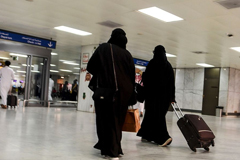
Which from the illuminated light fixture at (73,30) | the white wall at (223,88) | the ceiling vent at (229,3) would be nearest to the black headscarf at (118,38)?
the ceiling vent at (229,3)

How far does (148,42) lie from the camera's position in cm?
1376

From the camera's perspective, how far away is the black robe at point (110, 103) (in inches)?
157

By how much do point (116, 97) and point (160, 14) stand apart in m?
5.58

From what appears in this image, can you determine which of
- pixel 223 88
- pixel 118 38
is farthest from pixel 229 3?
pixel 223 88

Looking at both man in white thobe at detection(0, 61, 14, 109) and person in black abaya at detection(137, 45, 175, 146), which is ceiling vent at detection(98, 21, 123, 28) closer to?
man in white thobe at detection(0, 61, 14, 109)

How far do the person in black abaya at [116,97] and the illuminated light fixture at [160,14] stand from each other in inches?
187

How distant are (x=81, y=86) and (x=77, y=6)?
22.9 feet

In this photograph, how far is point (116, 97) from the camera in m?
4.00

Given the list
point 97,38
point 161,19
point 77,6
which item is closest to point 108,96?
point 77,6

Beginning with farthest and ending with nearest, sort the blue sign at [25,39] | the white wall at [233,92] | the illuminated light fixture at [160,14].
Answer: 1. the white wall at [233,92]
2. the blue sign at [25,39]
3. the illuminated light fixture at [160,14]

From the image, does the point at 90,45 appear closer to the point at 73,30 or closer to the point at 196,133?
the point at 73,30

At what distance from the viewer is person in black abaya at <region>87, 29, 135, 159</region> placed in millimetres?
3990

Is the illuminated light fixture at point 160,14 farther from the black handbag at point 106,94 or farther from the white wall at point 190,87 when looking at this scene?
the white wall at point 190,87

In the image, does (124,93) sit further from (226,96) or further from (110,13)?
(226,96)
